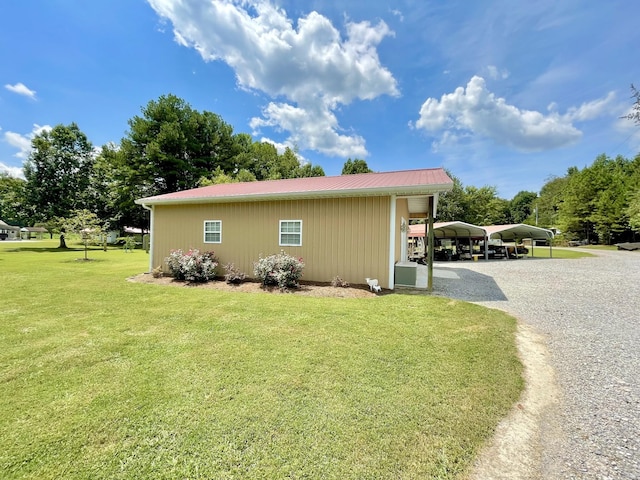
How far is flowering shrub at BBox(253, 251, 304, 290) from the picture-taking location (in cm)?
787

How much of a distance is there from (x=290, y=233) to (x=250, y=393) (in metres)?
6.37

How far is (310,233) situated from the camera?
8617 mm

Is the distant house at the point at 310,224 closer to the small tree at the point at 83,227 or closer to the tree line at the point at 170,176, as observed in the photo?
the small tree at the point at 83,227

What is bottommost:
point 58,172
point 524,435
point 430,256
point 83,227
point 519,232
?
point 524,435

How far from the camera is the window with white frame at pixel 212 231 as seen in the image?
980cm

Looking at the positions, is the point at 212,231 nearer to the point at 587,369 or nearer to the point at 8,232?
the point at 587,369

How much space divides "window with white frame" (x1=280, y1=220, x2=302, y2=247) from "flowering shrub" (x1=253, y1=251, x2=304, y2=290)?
2.64 feet

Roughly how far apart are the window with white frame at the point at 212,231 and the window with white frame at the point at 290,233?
8.21ft

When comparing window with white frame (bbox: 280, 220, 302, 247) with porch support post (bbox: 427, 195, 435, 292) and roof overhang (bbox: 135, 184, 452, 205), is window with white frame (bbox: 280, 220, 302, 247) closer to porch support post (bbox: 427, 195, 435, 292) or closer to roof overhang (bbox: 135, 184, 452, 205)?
roof overhang (bbox: 135, 184, 452, 205)

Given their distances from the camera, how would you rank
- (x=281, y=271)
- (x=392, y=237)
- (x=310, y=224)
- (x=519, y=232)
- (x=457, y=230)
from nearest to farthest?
(x=392, y=237) < (x=281, y=271) < (x=310, y=224) < (x=457, y=230) < (x=519, y=232)

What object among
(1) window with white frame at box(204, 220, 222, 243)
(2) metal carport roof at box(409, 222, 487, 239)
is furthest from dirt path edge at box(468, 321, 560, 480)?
(2) metal carport roof at box(409, 222, 487, 239)

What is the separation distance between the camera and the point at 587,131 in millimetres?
17297

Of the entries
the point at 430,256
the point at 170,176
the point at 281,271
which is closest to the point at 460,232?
the point at 430,256

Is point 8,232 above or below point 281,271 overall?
above
